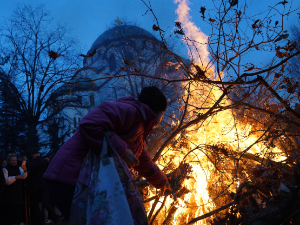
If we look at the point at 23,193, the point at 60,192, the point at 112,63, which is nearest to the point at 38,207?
the point at 23,193

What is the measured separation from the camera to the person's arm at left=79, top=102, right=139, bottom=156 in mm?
1749

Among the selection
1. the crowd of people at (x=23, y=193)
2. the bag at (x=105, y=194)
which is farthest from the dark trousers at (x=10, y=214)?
the bag at (x=105, y=194)

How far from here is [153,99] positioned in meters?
2.28

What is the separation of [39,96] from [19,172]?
33.2ft

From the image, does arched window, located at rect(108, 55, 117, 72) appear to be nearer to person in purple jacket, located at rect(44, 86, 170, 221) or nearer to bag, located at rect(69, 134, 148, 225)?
person in purple jacket, located at rect(44, 86, 170, 221)

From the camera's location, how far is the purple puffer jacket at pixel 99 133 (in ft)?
5.78

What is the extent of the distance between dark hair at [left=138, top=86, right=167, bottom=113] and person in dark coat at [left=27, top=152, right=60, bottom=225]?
510 centimetres

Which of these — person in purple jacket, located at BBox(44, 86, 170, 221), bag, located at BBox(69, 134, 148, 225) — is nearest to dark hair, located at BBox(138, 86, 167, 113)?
person in purple jacket, located at BBox(44, 86, 170, 221)

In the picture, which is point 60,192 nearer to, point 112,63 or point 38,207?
point 38,207

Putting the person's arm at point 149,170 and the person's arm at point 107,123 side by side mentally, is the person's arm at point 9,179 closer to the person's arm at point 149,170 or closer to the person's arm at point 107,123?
the person's arm at point 149,170

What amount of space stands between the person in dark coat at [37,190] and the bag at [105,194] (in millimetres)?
5080

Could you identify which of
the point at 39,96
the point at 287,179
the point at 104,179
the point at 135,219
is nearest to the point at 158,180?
the point at 135,219

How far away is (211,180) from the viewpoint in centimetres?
515

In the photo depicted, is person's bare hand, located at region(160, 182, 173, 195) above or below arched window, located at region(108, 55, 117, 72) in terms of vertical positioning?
below
